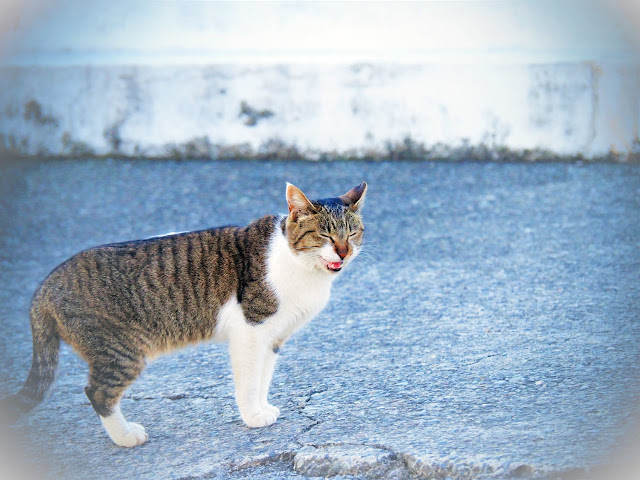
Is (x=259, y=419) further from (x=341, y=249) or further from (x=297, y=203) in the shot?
(x=297, y=203)

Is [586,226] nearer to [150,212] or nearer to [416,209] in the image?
[416,209]

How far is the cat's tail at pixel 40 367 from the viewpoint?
10.9 ft

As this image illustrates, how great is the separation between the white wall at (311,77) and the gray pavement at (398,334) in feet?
1.13

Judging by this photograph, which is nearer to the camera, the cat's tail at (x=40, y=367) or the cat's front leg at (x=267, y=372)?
the cat's tail at (x=40, y=367)

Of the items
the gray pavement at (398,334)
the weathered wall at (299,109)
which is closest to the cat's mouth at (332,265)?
the gray pavement at (398,334)

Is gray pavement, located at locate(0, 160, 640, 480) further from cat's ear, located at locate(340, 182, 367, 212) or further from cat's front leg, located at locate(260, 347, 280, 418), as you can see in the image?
cat's ear, located at locate(340, 182, 367, 212)

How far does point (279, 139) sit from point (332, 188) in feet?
3.68

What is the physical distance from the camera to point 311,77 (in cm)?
768

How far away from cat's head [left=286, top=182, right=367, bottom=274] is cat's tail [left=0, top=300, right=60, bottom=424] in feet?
3.80

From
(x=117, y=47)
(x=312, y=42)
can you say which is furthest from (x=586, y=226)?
(x=117, y=47)

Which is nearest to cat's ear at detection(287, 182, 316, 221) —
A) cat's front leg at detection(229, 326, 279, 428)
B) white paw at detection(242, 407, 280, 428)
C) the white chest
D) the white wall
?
the white chest

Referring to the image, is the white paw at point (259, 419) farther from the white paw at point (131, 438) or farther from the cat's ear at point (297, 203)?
the cat's ear at point (297, 203)

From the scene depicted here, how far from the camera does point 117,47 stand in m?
7.93

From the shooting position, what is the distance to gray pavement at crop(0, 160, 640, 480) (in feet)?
10.2
